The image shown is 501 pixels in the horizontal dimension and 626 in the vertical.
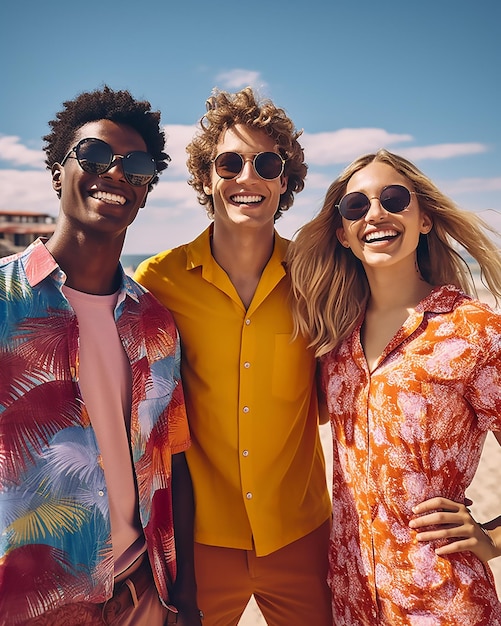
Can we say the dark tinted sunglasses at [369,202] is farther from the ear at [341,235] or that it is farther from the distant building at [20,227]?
the distant building at [20,227]

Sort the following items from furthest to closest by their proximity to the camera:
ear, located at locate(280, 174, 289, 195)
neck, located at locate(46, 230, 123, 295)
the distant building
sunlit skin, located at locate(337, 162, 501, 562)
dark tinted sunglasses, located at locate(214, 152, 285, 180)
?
the distant building → ear, located at locate(280, 174, 289, 195) → dark tinted sunglasses, located at locate(214, 152, 285, 180) → sunlit skin, located at locate(337, 162, 501, 562) → neck, located at locate(46, 230, 123, 295)

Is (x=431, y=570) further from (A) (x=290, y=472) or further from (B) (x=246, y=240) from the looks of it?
(B) (x=246, y=240)

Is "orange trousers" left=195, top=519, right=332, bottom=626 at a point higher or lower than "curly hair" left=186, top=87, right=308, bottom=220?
lower

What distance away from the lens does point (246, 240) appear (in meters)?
3.46

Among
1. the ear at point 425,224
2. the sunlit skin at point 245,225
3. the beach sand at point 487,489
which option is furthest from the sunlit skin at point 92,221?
the beach sand at point 487,489

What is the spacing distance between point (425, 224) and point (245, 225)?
1.06 metres

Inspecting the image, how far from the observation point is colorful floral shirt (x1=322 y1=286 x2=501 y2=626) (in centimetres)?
247

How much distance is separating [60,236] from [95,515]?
1277 mm

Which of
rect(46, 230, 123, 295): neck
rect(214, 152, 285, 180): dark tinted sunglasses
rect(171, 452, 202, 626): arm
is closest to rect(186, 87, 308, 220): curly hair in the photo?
rect(214, 152, 285, 180): dark tinted sunglasses

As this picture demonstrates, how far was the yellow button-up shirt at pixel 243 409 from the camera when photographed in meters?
3.15

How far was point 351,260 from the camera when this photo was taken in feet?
11.1

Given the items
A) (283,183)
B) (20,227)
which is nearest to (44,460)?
(283,183)

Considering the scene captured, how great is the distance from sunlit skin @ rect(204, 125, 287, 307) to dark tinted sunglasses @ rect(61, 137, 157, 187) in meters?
0.79

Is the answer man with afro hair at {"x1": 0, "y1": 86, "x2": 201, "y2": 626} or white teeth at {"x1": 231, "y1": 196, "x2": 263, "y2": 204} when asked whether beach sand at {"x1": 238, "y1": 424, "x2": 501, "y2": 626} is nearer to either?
man with afro hair at {"x1": 0, "y1": 86, "x2": 201, "y2": 626}
